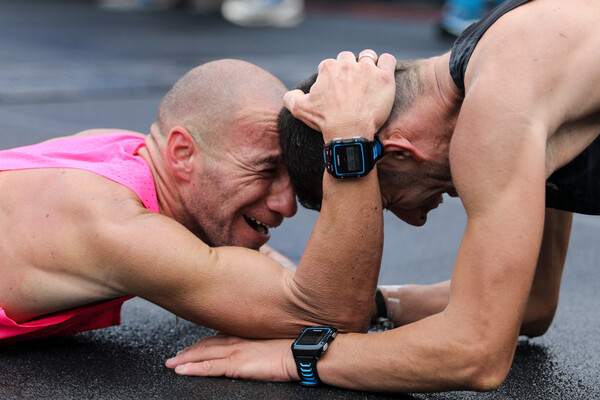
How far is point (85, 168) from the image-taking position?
2742mm

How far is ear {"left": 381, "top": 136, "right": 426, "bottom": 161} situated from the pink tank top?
898 millimetres

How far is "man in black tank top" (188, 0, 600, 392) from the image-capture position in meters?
2.03

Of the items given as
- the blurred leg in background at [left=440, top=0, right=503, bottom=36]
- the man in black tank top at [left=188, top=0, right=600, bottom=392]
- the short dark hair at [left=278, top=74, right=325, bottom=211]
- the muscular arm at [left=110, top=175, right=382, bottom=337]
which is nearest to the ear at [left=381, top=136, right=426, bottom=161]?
the man in black tank top at [left=188, top=0, right=600, bottom=392]

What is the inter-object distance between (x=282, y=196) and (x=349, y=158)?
25.8 inches

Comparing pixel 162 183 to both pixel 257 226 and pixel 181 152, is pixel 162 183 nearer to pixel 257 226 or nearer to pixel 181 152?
pixel 181 152

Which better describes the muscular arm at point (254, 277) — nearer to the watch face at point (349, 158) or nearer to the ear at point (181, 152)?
the watch face at point (349, 158)

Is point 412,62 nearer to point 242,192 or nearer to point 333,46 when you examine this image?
point 242,192

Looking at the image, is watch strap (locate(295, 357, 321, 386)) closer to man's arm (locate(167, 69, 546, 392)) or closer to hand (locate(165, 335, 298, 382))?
hand (locate(165, 335, 298, 382))

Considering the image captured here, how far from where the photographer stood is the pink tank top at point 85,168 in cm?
278

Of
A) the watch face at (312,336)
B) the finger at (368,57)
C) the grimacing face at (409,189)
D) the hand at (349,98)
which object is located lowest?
the watch face at (312,336)

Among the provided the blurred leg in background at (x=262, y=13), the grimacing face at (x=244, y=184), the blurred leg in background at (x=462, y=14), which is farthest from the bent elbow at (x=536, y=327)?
the blurred leg in background at (x=262, y=13)

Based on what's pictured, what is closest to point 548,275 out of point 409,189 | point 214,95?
point 409,189

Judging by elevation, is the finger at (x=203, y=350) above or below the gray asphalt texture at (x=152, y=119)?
above

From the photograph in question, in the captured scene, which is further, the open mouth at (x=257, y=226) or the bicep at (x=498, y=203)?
the open mouth at (x=257, y=226)
